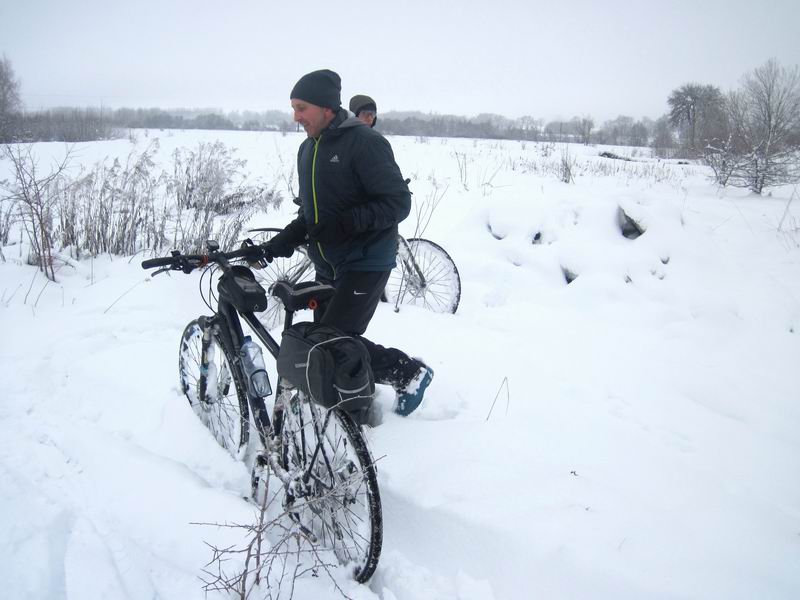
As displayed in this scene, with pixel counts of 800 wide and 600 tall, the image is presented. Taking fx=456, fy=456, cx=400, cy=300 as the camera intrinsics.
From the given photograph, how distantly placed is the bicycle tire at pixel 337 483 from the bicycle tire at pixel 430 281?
2651 mm

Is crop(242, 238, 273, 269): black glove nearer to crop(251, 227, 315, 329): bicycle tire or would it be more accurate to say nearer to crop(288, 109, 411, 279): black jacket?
crop(288, 109, 411, 279): black jacket

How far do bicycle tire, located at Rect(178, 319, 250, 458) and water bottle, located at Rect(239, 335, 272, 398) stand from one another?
0.15 meters

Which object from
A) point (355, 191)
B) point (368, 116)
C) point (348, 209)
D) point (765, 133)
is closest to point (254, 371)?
point (348, 209)

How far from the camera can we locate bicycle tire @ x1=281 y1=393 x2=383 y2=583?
167cm

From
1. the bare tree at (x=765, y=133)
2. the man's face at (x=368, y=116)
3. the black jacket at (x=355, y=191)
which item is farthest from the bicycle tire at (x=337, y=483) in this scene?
the bare tree at (x=765, y=133)

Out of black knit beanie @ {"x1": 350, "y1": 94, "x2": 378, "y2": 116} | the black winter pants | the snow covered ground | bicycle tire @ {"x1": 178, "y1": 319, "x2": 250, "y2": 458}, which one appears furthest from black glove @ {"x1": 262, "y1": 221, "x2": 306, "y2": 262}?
black knit beanie @ {"x1": 350, "y1": 94, "x2": 378, "y2": 116}

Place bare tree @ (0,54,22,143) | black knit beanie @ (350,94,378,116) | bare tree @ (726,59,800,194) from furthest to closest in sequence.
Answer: bare tree @ (0,54,22,143) → bare tree @ (726,59,800,194) → black knit beanie @ (350,94,378,116)

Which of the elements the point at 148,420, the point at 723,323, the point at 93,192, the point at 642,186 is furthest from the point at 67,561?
the point at 642,186

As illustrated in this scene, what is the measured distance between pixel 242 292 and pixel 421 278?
2.71 metres

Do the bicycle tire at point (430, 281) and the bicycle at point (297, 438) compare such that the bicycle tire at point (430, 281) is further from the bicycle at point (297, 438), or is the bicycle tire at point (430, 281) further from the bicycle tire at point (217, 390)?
the bicycle at point (297, 438)

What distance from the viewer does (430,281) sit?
4.72m

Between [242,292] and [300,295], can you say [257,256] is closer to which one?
[242,292]

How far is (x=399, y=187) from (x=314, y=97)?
61cm

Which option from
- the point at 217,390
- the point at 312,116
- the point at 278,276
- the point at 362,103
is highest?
Result: the point at 362,103
